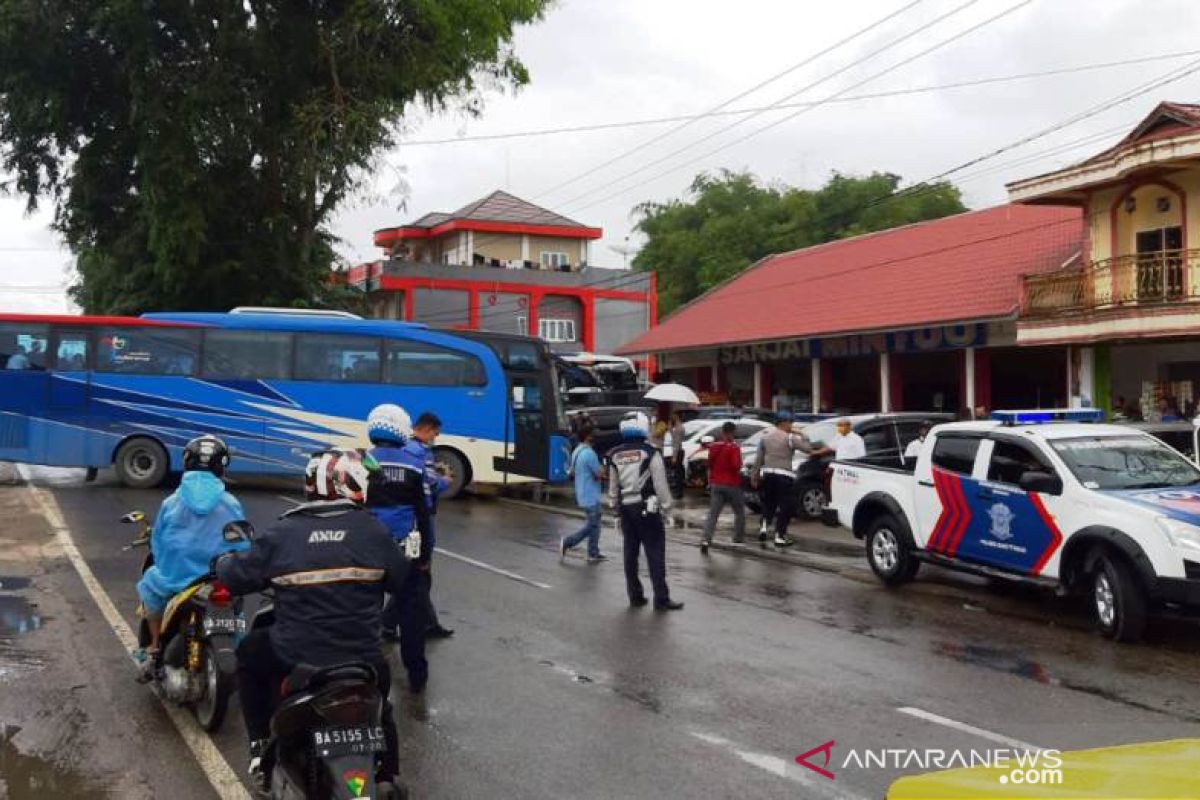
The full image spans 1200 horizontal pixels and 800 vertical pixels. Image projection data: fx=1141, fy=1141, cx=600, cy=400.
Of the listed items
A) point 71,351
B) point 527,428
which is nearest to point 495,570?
point 527,428

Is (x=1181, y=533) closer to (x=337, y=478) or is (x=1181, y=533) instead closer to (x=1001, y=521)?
(x=1001, y=521)

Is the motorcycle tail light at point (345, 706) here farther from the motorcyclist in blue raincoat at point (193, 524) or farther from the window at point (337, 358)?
the window at point (337, 358)

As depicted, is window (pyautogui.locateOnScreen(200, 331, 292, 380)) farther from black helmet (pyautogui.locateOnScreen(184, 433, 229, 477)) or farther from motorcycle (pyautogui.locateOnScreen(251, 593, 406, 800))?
motorcycle (pyautogui.locateOnScreen(251, 593, 406, 800))

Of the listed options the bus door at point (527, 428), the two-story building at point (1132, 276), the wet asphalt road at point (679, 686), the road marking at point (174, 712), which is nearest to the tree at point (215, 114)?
the bus door at point (527, 428)

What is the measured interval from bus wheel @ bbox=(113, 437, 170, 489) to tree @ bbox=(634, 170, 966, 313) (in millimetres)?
39033

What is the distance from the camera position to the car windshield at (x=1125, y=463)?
33.1ft

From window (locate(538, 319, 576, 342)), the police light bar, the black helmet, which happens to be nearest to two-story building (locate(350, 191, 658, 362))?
window (locate(538, 319, 576, 342))

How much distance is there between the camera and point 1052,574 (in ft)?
33.3

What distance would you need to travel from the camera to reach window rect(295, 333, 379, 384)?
21594 millimetres

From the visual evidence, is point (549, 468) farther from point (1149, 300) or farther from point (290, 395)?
point (1149, 300)

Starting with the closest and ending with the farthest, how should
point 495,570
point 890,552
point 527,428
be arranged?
point 890,552, point 495,570, point 527,428

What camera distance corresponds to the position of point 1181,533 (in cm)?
895

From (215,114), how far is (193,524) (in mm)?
23333

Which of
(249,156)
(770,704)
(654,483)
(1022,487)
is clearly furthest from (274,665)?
(249,156)
